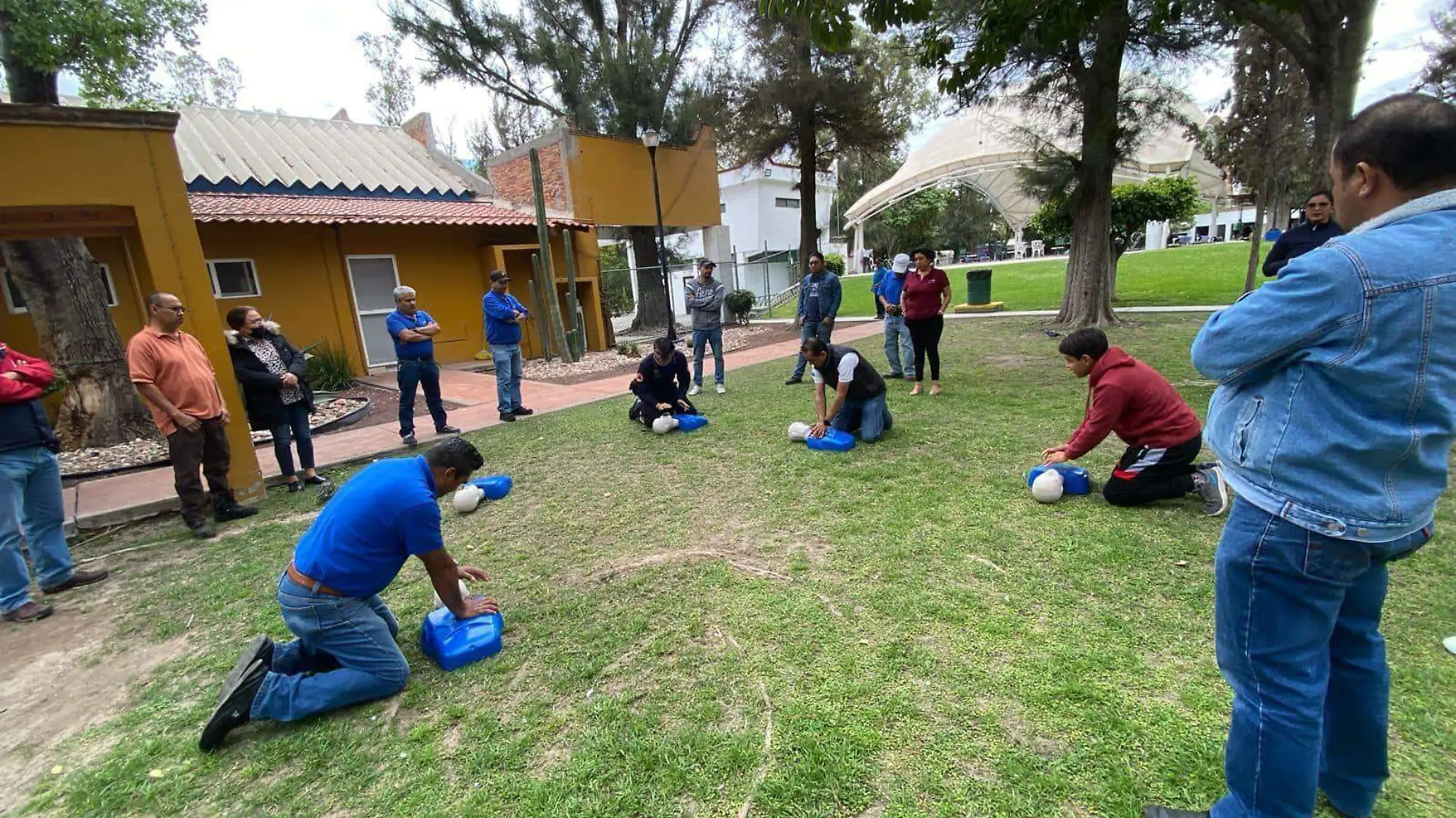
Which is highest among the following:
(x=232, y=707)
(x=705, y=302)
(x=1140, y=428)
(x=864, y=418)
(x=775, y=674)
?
(x=705, y=302)

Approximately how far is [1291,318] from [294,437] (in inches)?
272

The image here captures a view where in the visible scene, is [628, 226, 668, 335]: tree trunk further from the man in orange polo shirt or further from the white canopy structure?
the man in orange polo shirt

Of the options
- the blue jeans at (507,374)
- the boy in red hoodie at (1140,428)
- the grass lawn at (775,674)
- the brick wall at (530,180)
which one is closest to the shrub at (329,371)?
the blue jeans at (507,374)

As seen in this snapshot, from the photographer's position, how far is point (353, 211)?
11.6 meters

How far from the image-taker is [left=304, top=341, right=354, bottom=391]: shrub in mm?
10664

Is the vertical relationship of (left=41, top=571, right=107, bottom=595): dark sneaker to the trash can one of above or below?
below

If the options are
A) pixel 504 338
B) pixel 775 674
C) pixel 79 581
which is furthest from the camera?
pixel 504 338

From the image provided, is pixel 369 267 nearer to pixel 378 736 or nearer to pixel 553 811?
pixel 378 736

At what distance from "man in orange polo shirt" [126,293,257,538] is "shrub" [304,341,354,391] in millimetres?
6104

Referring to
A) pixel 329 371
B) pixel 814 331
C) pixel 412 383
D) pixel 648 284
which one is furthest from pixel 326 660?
pixel 648 284

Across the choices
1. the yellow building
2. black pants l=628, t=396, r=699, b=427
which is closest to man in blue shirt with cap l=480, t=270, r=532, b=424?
black pants l=628, t=396, r=699, b=427

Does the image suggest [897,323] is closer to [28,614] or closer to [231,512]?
[231,512]

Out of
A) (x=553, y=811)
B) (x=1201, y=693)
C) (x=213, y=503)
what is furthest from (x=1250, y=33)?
(x=213, y=503)

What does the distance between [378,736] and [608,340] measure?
12825 mm
